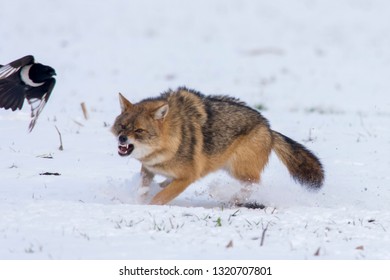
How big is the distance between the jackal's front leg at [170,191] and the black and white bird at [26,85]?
5.53 ft

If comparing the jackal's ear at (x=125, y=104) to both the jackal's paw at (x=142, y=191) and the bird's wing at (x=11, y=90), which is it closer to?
the jackal's paw at (x=142, y=191)

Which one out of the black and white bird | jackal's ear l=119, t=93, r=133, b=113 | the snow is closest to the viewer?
the snow

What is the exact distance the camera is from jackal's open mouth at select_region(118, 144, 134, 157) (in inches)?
295

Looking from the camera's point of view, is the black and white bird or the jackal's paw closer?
the jackal's paw

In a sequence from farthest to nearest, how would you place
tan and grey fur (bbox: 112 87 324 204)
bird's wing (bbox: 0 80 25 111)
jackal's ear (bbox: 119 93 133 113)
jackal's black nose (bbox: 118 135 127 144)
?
bird's wing (bbox: 0 80 25 111) → jackal's ear (bbox: 119 93 133 113) → tan and grey fur (bbox: 112 87 324 204) → jackal's black nose (bbox: 118 135 127 144)

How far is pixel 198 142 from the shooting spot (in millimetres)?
8055

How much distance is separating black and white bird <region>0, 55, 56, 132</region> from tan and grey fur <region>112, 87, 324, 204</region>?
115 cm

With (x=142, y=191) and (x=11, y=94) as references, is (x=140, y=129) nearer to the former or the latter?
(x=142, y=191)

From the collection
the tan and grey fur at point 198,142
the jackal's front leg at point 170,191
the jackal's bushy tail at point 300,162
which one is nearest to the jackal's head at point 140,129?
the tan and grey fur at point 198,142

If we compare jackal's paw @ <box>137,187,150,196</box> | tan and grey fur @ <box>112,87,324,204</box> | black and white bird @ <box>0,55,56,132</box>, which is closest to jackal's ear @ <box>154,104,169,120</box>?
tan and grey fur @ <box>112,87,324,204</box>

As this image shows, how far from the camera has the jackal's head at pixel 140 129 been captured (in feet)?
24.6

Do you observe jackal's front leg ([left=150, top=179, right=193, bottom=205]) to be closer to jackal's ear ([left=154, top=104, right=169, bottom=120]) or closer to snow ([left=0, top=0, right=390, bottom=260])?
snow ([left=0, top=0, right=390, bottom=260])
